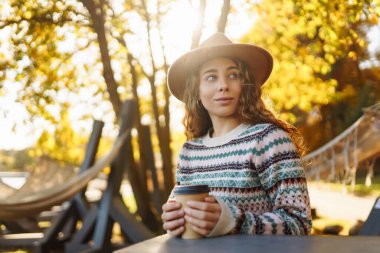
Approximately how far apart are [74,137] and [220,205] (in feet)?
26.7

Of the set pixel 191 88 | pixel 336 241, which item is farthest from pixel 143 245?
pixel 191 88

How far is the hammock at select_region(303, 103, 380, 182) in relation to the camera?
7.84 metres

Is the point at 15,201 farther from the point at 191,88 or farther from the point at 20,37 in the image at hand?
the point at 20,37

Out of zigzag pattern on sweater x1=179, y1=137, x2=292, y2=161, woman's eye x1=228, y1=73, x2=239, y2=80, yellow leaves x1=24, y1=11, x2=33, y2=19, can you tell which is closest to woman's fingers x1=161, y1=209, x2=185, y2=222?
zigzag pattern on sweater x1=179, y1=137, x2=292, y2=161

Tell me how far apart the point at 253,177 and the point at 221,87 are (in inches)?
13.2

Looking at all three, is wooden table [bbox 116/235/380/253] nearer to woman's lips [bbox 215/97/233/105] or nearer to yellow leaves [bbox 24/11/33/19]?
woman's lips [bbox 215/97/233/105]

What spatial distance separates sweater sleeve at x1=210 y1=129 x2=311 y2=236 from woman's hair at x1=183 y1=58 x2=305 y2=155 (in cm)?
15

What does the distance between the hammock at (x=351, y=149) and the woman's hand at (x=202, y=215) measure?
22.2ft

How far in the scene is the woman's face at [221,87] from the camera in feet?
5.69

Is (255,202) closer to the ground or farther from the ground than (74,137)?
closer to the ground

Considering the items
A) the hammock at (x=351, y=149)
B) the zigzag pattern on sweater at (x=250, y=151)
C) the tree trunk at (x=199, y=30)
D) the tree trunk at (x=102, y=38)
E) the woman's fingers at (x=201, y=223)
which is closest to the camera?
the woman's fingers at (x=201, y=223)

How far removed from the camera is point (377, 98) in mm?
15031

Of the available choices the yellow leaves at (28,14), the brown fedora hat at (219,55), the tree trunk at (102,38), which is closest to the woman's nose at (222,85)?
the brown fedora hat at (219,55)

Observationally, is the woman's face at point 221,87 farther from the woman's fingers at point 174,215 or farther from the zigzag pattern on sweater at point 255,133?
the woman's fingers at point 174,215
